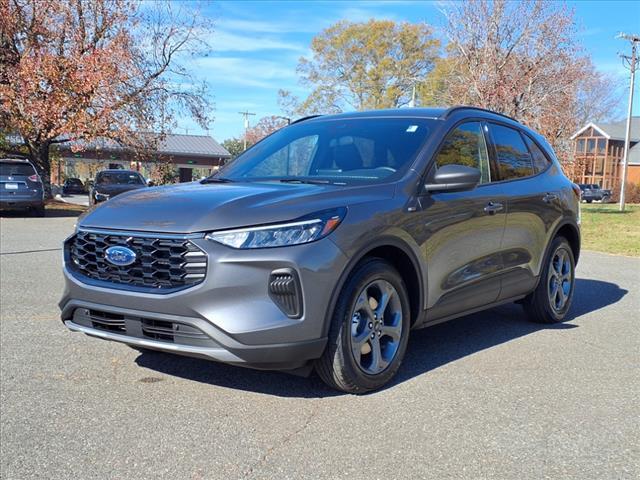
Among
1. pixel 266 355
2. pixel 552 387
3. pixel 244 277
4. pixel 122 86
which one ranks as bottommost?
pixel 552 387

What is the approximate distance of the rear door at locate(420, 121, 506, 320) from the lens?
15.0 ft

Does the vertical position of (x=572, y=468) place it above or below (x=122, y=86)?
below

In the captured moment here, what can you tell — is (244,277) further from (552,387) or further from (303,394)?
(552,387)

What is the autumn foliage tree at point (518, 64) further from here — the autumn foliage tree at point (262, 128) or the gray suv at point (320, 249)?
the autumn foliage tree at point (262, 128)

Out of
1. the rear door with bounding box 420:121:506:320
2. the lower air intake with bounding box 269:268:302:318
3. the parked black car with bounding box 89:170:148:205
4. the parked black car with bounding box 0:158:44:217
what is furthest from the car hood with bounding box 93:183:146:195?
the lower air intake with bounding box 269:268:302:318

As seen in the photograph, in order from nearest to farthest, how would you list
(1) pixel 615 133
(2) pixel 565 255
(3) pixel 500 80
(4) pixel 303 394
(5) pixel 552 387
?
1. (4) pixel 303 394
2. (5) pixel 552 387
3. (2) pixel 565 255
4. (3) pixel 500 80
5. (1) pixel 615 133

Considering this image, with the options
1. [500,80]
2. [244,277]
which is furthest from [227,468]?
[500,80]

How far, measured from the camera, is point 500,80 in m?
23.1

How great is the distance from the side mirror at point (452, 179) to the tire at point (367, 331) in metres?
0.68

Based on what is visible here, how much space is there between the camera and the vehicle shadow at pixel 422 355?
434cm

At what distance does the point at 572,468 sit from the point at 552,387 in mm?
1257

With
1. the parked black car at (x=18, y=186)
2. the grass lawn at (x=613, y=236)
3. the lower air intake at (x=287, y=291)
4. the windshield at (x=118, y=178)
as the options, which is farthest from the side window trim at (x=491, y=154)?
the windshield at (x=118, y=178)

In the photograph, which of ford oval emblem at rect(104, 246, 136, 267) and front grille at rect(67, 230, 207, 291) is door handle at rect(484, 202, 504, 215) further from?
ford oval emblem at rect(104, 246, 136, 267)

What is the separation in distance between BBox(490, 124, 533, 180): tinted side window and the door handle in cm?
35
